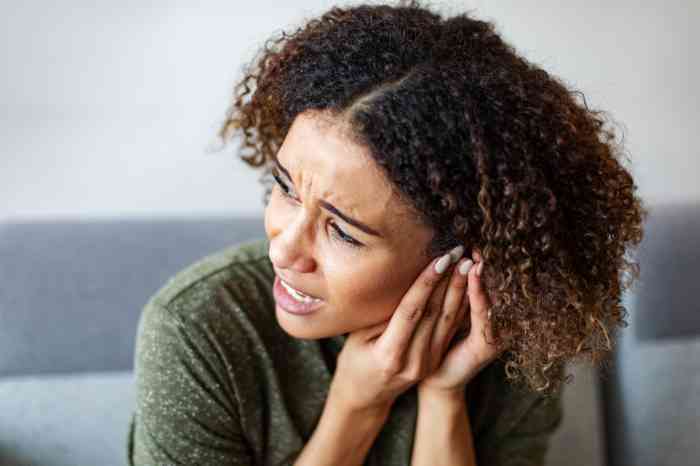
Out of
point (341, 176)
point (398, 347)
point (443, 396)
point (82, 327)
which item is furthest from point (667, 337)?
point (82, 327)

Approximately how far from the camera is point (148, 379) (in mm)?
1087

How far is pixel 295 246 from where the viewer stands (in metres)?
0.96

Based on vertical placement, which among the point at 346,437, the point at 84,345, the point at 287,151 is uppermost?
the point at 287,151

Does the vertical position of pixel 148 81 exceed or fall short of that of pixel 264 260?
it exceeds it

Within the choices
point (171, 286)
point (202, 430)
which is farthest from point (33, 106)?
point (202, 430)

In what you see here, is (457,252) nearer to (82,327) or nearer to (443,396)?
(443,396)

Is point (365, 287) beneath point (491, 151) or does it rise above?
beneath

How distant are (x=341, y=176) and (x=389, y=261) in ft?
0.47

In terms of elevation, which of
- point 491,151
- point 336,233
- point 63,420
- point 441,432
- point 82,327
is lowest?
point 63,420

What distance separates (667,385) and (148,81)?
1.23 meters

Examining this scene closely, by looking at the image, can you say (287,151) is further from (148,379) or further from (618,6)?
(618,6)

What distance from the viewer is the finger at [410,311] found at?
1.01m

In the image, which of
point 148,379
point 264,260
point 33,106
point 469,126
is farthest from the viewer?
point 33,106

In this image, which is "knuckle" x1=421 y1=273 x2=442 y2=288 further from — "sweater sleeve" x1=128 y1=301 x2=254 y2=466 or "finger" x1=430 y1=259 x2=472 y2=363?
"sweater sleeve" x1=128 y1=301 x2=254 y2=466
